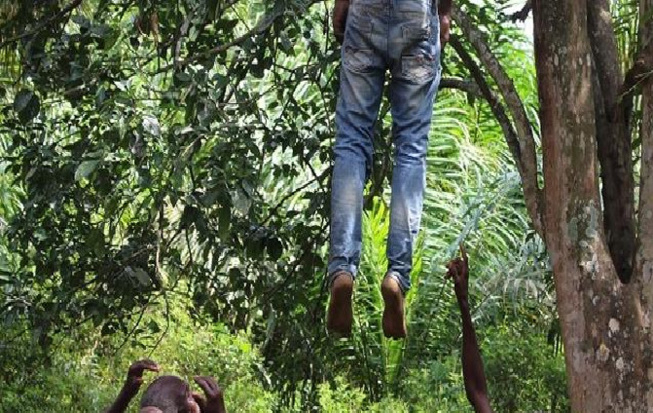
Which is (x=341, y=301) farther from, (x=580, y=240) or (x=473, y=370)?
(x=580, y=240)

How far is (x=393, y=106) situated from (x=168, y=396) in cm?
138

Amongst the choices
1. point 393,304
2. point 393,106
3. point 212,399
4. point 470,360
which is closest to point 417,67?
point 393,106

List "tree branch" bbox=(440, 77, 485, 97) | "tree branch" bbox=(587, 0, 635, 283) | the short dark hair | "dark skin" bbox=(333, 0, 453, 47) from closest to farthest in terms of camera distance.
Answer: the short dark hair, "dark skin" bbox=(333, 0, 453, 47), "tree branch" bbox=(587, 0, 635, 283), "tree branch" bbox=(440, 77, 485, 97)

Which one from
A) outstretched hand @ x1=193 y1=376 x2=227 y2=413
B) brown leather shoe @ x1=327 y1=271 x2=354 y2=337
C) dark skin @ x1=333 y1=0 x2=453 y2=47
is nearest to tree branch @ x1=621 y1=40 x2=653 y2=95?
dark skin @ x1=333 y1=0 x2=453 y2=47

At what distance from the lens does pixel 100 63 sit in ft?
19.8

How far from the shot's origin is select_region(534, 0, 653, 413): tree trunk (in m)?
5.20

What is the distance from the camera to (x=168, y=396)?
4301 millimetres

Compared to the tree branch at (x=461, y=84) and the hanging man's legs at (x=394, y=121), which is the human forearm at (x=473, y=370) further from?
the tree branch at (x=461, y=84)

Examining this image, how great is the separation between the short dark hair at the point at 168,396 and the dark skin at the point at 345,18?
4.75 ft

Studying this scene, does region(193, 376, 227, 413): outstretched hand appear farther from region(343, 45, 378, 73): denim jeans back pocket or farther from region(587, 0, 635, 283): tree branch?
region(587, 0, 635, 283): tree branch

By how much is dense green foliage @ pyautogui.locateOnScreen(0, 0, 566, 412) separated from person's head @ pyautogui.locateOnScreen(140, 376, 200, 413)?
1.02 meters

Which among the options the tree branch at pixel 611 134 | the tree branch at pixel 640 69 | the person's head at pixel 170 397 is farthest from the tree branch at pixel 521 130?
the person's head at pixel 170 397

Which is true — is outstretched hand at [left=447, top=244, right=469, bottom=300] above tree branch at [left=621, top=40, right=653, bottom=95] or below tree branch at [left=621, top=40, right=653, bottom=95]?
below

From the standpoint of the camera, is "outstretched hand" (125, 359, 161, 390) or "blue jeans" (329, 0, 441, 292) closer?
"outstretched hand" (125, 359, 161, 390)
